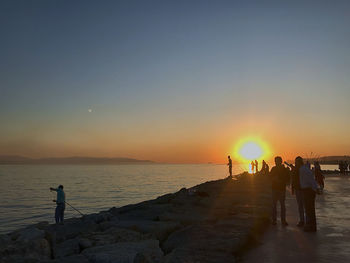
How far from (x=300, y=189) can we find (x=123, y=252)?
5.50 metres

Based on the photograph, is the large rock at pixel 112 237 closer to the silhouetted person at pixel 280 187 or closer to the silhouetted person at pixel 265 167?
the silhouetted person at pixel 280 187

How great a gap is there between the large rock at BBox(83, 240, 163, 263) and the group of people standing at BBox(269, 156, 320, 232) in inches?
160

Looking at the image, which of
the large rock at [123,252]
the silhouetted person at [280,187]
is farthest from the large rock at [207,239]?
the silhouetted person at [280,187]

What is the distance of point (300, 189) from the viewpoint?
902 cm

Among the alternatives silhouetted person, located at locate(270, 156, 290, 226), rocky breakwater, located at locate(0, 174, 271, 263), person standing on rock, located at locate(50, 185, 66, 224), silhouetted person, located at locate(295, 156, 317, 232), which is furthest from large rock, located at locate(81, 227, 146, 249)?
person standing on rock, located at locate(50, 185, 66, 224)

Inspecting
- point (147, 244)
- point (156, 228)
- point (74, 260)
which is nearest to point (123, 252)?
point (147, 244)

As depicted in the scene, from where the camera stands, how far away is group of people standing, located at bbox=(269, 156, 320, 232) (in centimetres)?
818

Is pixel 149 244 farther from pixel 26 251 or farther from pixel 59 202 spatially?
pixel 59 202

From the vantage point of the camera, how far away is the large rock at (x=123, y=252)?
5.60 meters

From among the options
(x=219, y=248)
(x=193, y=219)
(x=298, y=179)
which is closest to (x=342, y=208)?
(x=298, y=179)

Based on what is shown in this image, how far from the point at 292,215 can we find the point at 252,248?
16.1 feet

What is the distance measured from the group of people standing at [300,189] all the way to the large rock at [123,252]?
407 cm

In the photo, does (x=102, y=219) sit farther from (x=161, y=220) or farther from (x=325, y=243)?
(x=325, y=243)

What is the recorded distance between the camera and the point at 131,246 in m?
6.33
